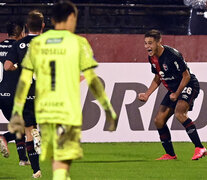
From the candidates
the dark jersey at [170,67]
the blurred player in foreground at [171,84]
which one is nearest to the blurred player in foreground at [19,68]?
the blurred player in foreground at [171,84]

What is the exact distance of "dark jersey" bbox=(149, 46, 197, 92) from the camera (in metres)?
12.0

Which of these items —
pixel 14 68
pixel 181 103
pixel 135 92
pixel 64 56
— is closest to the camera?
pixel 64 56

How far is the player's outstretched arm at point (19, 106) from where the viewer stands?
6574mm

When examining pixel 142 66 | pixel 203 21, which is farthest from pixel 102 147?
pixel 203 21

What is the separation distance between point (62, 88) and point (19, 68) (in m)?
3.81

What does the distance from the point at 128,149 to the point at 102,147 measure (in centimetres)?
48

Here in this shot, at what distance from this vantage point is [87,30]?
1572 centimetres

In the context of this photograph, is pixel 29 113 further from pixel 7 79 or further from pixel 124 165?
pixel 124 165

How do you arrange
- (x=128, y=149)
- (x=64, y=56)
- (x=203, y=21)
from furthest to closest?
(x=203, y=21)
(x=128, y=149)
(x=64, y=56)

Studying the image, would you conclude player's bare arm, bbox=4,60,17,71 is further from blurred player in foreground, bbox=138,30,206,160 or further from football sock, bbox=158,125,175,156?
football sock, bbox=158,125,175,156

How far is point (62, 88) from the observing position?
6613 millimetres

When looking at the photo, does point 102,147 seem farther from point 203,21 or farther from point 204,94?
→ point 203,21

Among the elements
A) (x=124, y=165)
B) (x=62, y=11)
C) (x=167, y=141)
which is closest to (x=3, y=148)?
(x=124, y=165)

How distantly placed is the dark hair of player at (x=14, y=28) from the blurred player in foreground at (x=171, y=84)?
1.98 meters
